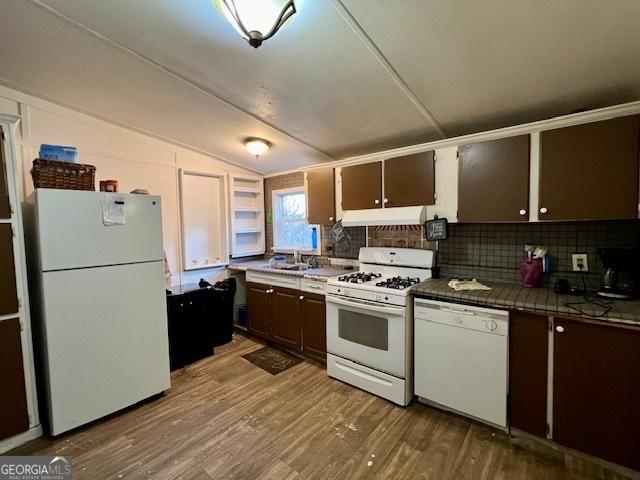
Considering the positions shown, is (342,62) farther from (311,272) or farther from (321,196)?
(311,272)

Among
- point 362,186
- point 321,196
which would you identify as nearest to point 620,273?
point 362,186

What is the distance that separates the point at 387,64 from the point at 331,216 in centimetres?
162

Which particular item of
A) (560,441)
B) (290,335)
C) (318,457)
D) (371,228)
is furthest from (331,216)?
(560,441)

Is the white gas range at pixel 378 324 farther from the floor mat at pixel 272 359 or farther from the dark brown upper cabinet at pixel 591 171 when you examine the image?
the dark brown upper cabinet at pixel 591 171

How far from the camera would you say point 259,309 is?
3.48m

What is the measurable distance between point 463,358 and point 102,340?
2592 millimetres

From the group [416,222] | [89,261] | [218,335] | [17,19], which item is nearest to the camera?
[17,19]

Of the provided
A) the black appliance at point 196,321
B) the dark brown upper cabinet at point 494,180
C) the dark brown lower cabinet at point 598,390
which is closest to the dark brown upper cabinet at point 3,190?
the black appliance at point 196,321

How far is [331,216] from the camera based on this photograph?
3.15m

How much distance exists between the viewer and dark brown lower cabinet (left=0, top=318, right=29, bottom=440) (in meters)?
1.81

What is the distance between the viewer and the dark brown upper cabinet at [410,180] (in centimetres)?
243

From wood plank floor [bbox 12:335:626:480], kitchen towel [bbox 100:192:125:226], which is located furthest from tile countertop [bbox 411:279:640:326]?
kitchen towel [bbox 100:192:125:226]

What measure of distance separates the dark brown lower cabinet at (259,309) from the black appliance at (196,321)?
0.86 feet

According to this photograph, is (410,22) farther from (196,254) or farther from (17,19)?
(196,254)
